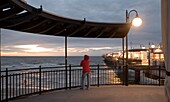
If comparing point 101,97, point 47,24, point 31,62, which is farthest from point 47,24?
point 31,62

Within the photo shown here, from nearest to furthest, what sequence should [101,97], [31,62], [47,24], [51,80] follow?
[101,97], [47,24], [51,80], [31,62]

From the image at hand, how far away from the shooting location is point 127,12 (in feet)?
42.7

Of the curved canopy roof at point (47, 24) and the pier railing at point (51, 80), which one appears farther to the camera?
the pier railing at point (51, 80)

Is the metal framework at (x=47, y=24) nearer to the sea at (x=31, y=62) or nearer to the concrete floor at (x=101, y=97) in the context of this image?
the concrete floor at (x=101, y=97)

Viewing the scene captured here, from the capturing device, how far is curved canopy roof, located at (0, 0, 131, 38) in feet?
24.4

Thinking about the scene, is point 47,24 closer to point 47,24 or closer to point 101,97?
point 47,24

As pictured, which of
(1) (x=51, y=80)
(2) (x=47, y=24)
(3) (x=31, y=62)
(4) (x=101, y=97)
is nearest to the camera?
(4) (x=101, y=97)

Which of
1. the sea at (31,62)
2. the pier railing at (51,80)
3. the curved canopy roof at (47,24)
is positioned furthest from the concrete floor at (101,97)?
the sea at (31,62)

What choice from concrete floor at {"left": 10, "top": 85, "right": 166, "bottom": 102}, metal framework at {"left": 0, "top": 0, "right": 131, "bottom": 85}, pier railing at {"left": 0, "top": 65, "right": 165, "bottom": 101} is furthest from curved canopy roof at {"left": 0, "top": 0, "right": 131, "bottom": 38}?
concrete floor at {"left": 10, "top": 85, "right": 166, "bottom": 102}

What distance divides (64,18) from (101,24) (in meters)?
2.25

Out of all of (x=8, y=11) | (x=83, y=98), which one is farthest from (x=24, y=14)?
(x=83, y=98)

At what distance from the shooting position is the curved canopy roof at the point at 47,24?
7438mm

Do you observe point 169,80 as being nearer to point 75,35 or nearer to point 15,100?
point 15,100

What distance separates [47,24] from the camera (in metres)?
10.4
